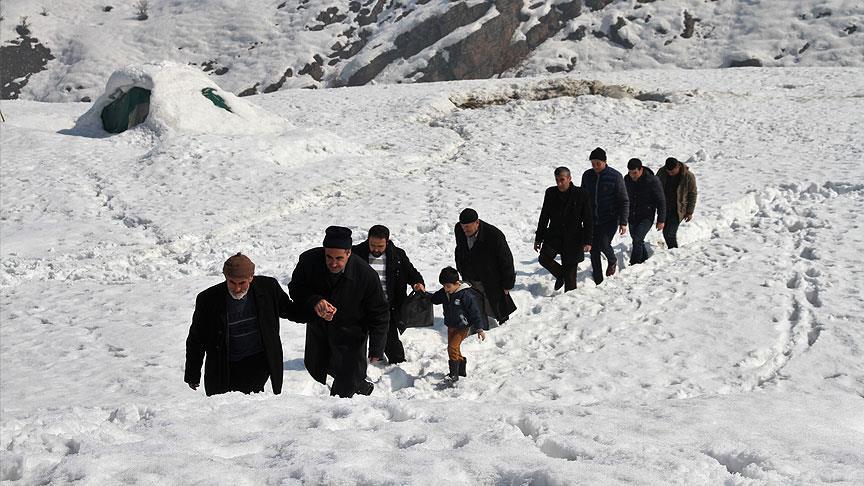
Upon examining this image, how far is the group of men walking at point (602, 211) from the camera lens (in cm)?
967

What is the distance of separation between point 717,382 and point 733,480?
149 inches

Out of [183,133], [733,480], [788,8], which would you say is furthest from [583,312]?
[788,8]

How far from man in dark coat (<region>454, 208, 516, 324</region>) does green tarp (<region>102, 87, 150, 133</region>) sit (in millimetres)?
15256

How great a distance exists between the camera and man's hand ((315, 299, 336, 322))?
5629mm

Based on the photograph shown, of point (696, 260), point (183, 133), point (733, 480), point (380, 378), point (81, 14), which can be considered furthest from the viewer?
point (81, 14)

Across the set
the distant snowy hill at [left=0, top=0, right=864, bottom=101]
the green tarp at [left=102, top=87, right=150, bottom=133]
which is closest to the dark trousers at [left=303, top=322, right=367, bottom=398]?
the green tarp at [left=102, top=87, right=150, bottom=133]

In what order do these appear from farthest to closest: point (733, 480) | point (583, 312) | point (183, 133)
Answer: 1. point (183, 133)
2. point (583, 312)
3. point (733, 480)

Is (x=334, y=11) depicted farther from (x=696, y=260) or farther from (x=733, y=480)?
(x=733, y=480)

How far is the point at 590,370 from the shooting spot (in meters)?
7.81

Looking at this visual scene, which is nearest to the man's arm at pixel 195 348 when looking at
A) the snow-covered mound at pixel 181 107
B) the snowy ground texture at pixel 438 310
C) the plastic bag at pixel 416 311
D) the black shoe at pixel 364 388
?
the snowy ground texture at pixel 438 310

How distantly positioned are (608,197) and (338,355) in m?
5.34

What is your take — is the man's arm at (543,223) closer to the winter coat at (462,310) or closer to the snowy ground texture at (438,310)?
the snowy ground texture at (438,310)

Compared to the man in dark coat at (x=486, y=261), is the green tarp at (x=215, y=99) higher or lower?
higher

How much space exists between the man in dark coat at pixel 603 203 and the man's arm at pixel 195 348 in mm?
6130
